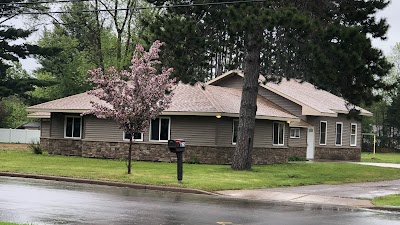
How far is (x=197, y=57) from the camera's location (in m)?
27.8

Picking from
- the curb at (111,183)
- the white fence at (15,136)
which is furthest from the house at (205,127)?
the white fence at (15,136)

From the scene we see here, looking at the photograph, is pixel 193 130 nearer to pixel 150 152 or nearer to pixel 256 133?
pixel 150 152

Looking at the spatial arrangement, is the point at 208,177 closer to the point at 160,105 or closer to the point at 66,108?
the point at 160,105

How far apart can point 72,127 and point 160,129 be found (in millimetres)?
5933

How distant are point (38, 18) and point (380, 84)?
3864cm

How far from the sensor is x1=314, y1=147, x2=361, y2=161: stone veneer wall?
44.4 metres

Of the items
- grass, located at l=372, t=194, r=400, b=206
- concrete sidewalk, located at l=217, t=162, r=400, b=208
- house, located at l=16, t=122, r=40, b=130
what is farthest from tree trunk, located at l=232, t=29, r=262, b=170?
house, located at l=16, t=122, r=40, b=130

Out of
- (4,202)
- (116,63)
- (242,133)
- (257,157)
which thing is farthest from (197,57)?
(116,63)

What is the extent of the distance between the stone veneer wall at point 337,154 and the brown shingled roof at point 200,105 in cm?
724

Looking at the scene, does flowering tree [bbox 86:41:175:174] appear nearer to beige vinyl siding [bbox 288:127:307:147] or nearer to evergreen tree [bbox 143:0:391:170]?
evergreen tree [bbox 143:0:391:170]

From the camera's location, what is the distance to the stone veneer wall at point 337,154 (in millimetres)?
44438

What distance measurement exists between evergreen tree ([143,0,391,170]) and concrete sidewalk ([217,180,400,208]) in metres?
4.84

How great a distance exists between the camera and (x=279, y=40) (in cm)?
2567

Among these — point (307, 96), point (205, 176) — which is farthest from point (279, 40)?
point (307, 96)
